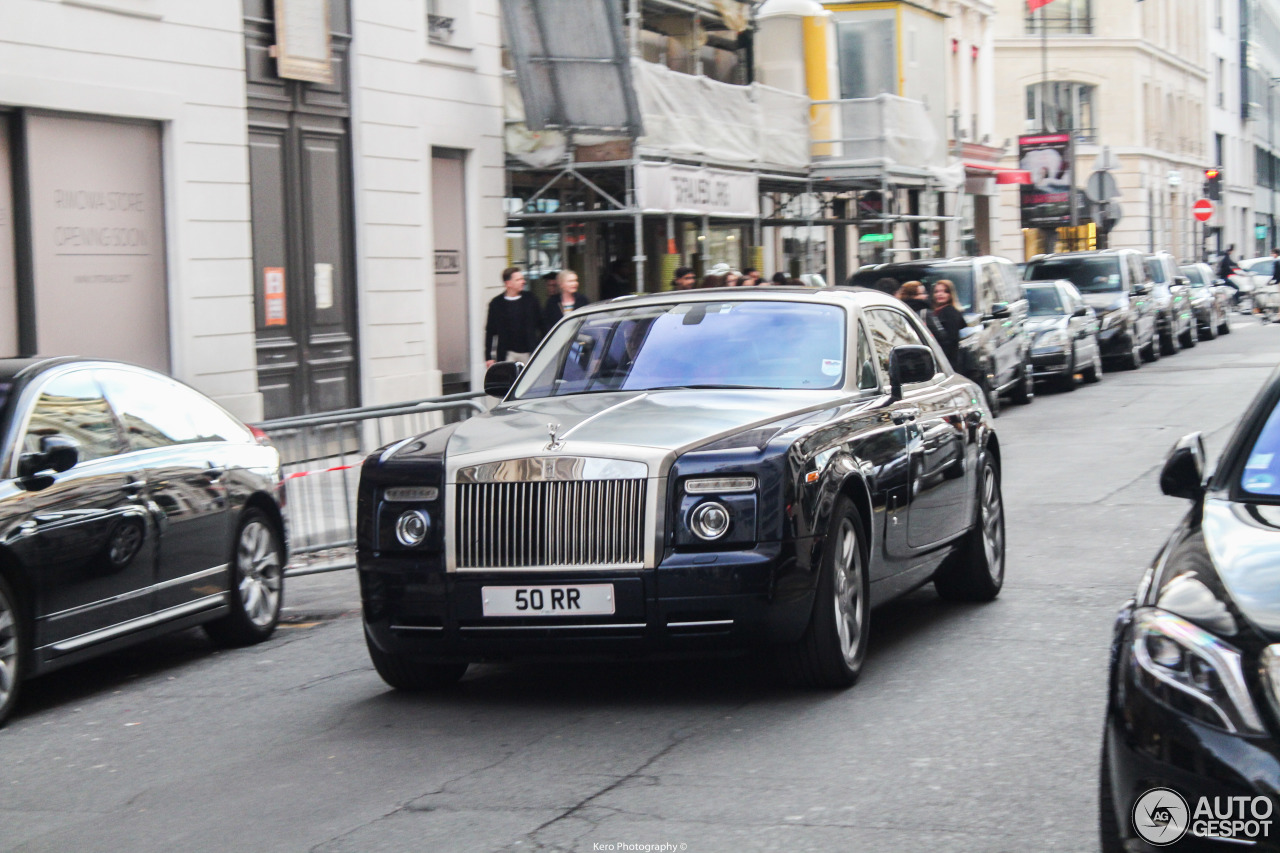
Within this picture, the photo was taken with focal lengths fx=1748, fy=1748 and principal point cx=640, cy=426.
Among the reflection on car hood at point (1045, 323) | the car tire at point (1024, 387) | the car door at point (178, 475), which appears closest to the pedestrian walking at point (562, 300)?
the car tire at point (1024, 387)

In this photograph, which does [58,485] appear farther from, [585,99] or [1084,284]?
[1084,284]

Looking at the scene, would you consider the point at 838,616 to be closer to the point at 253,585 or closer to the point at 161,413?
the point at 253,585

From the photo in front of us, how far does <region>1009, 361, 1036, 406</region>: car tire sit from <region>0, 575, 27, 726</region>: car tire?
17.8 meters

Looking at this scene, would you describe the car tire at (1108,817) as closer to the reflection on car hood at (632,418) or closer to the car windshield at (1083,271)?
the reflection on car hood at (632,418)

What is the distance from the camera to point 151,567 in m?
8.12

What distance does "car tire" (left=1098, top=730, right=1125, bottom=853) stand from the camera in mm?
3881

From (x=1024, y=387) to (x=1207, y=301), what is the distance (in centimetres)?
1854

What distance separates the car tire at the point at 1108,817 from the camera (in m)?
3.88

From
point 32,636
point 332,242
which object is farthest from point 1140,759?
point 332,242

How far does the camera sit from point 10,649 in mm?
7184

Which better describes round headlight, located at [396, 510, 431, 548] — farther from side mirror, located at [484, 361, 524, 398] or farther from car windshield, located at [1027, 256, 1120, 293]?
car windshield, located at [1027, 256, 1120, 293]

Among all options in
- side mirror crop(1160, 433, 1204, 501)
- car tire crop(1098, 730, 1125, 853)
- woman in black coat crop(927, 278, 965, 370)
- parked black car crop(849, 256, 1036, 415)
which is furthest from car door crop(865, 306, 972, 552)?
parked black car crop(849, 256, 1036, 415)

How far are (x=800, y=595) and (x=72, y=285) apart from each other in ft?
34.0

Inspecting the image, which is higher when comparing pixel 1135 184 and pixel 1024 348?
pixel 1135 184
